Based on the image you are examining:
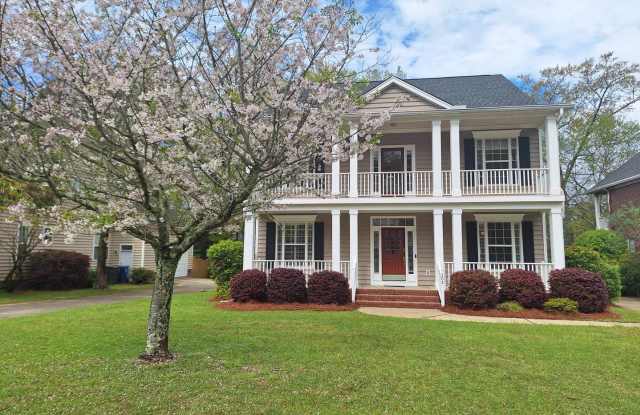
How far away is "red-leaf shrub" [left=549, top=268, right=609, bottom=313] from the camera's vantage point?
10.2m

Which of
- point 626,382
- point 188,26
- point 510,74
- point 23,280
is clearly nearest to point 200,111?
point 188,26

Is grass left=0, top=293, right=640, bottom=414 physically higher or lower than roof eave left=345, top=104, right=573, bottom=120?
lower

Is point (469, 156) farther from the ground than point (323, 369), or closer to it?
farther from the ground

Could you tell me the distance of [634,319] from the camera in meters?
9.58

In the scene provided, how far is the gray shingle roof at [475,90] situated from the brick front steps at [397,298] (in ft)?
20.1

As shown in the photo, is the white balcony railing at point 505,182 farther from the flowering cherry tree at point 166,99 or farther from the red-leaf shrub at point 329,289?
the flowering cherry tree at point 166,99

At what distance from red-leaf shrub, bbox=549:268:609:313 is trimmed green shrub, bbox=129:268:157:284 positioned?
64.0 ft

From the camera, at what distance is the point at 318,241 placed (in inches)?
547

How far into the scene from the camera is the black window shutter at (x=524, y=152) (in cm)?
1297

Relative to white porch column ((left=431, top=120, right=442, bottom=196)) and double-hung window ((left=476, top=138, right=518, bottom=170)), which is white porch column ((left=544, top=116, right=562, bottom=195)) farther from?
white porch column ((left=431, top=120, right=442, bottom=196))

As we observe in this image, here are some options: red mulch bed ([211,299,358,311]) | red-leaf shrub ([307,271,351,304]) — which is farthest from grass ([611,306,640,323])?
red-leaf shrub ([307,271,351,304])

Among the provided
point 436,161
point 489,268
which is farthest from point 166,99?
point 489,268

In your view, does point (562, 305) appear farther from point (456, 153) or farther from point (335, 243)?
point (335, 243)

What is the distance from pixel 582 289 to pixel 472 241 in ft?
11.3
